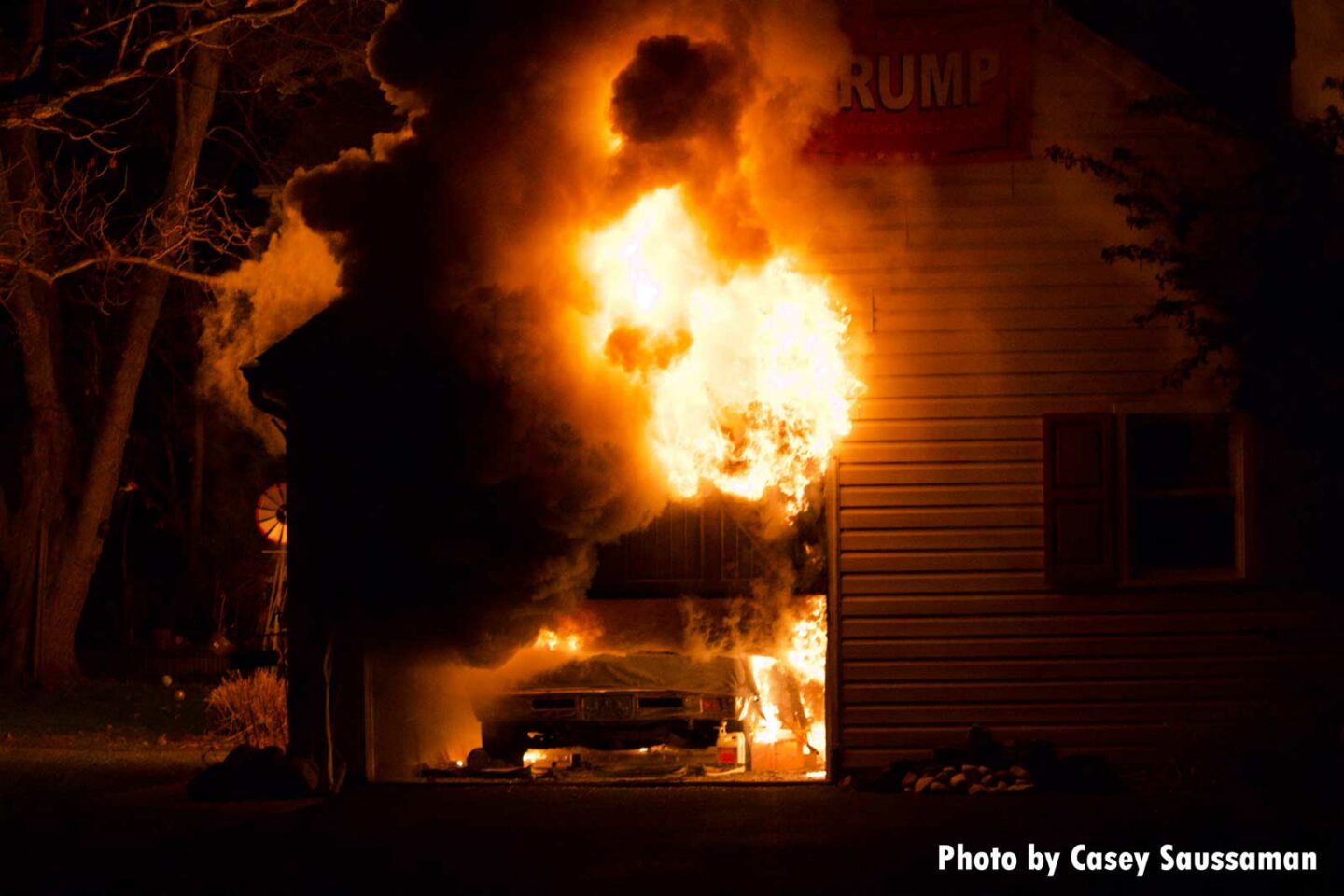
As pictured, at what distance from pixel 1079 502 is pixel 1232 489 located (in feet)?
3.85

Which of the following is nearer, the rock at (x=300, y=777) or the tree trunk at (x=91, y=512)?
the rock at (x=300, y=777)

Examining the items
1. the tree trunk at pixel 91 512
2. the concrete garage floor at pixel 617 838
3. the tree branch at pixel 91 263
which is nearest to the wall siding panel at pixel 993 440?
the concrete garage floor at pixel 617 838

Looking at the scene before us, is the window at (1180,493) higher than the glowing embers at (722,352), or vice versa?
the glowing embers at (722,352)

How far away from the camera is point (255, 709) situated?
1555 cm

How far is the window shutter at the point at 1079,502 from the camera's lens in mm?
12000

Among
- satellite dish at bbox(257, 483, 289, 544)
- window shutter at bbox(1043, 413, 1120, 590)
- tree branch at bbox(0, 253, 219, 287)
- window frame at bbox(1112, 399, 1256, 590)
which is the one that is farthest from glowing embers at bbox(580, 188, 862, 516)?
tree branch at bbox(0, 253, 219, 287)

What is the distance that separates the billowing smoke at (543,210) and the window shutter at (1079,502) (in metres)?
2.55

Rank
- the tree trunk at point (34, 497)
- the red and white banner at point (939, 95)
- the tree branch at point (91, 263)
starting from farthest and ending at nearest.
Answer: the tree trunk at point (34, 497), the tree branch at point (91, 263), the red and white banner at point (939, 95)

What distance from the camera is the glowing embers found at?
38.9 ft

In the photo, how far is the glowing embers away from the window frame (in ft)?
6.59

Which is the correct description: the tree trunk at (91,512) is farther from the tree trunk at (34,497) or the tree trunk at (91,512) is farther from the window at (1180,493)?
the window at (1180,493)

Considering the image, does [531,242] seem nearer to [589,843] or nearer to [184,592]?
[589,843]

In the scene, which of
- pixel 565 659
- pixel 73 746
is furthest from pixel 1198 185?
pixel 73 746

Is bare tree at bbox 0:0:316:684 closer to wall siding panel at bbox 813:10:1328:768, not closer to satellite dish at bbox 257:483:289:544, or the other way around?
satellite dish at bbox 257:483:289:544
